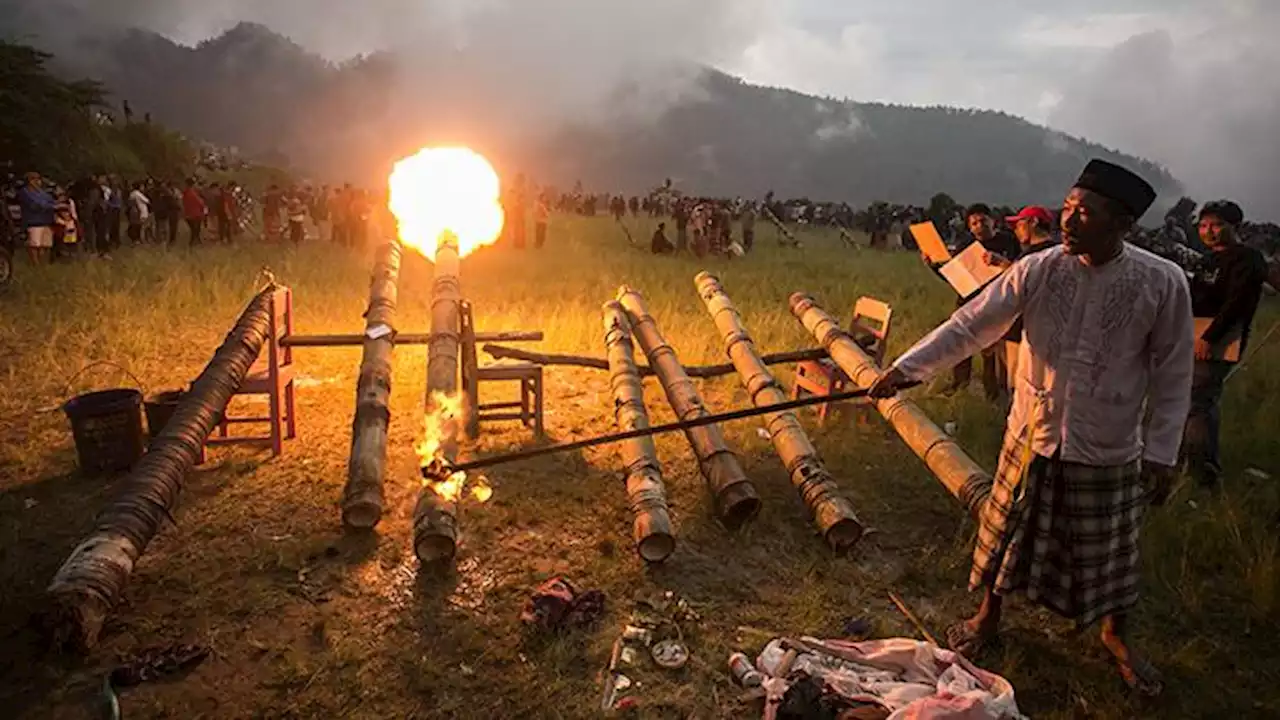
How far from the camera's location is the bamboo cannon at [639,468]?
204 inches

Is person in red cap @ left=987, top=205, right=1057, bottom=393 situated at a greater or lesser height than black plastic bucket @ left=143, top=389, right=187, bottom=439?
greater

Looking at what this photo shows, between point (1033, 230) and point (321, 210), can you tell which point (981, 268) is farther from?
point (321, 210)

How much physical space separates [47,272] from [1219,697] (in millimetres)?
18417

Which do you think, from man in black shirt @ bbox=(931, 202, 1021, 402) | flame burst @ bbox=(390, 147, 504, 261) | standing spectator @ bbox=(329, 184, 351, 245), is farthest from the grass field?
standing spectator @ bbox=(329, 184, 351, 245)

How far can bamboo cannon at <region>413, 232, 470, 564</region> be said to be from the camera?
16.5ft

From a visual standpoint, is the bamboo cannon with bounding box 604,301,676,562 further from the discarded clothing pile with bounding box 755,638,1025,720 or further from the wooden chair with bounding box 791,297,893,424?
the wooden chair with bounding box 791,297,893,424

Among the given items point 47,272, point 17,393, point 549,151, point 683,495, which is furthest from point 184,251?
point 549,151

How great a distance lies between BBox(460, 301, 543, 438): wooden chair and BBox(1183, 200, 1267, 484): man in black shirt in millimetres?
5821

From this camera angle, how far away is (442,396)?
650 cm

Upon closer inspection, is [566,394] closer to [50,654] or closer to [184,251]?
[50,654]

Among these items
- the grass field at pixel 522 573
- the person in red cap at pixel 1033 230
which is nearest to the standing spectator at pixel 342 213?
the grass field at pixel 522 573

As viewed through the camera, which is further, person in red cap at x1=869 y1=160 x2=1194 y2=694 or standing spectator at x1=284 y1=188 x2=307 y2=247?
standing spectator at x1=284 y1=188 x2=307 y2=247

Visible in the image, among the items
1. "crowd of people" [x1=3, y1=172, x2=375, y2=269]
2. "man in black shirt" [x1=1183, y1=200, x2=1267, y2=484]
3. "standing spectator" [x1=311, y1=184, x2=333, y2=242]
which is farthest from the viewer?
"standing spectator" [x1=311, y1=184, x2=333, y2=242]

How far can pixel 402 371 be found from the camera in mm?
9617
